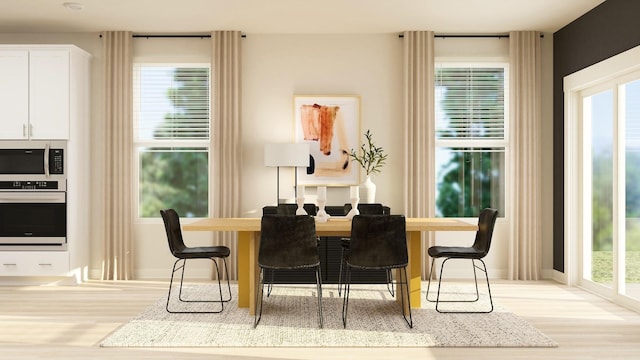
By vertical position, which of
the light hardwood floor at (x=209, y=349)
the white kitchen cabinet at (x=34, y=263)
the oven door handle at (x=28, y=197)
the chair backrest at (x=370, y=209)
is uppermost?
the oven door handle at (x=28, y=197)

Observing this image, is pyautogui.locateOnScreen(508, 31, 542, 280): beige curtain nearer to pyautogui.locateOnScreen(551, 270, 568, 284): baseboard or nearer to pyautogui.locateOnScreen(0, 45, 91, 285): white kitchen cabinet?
pyautogui.locateOnScreen(551, 270, 568, 284): baseboard

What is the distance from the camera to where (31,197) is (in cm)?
677

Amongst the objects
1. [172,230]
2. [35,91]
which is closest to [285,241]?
[172,230]

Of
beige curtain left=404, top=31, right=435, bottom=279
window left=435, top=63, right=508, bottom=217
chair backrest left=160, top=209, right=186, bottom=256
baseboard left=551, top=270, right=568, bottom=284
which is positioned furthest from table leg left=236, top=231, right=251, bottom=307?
baseboard left=551, top=270, right=568, bottom=284

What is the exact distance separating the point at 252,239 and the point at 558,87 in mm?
4096

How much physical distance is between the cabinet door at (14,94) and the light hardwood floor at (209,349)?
1.69m

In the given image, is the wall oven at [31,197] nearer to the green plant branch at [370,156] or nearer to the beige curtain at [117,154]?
the beige curtain at [117,154]

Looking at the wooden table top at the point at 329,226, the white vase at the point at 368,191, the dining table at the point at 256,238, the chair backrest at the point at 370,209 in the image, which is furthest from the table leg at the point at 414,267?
the white vase at the point at 368,191

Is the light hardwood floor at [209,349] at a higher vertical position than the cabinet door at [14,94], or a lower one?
lower

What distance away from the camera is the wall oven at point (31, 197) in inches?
266

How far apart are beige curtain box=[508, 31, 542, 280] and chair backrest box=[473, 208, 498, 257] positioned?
1.64 m

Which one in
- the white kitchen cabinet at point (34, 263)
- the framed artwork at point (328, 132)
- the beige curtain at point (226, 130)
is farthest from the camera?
the framed artwork at point (328, 132)

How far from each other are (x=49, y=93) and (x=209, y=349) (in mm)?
3934

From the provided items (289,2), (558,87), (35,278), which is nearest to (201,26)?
(289,2)
